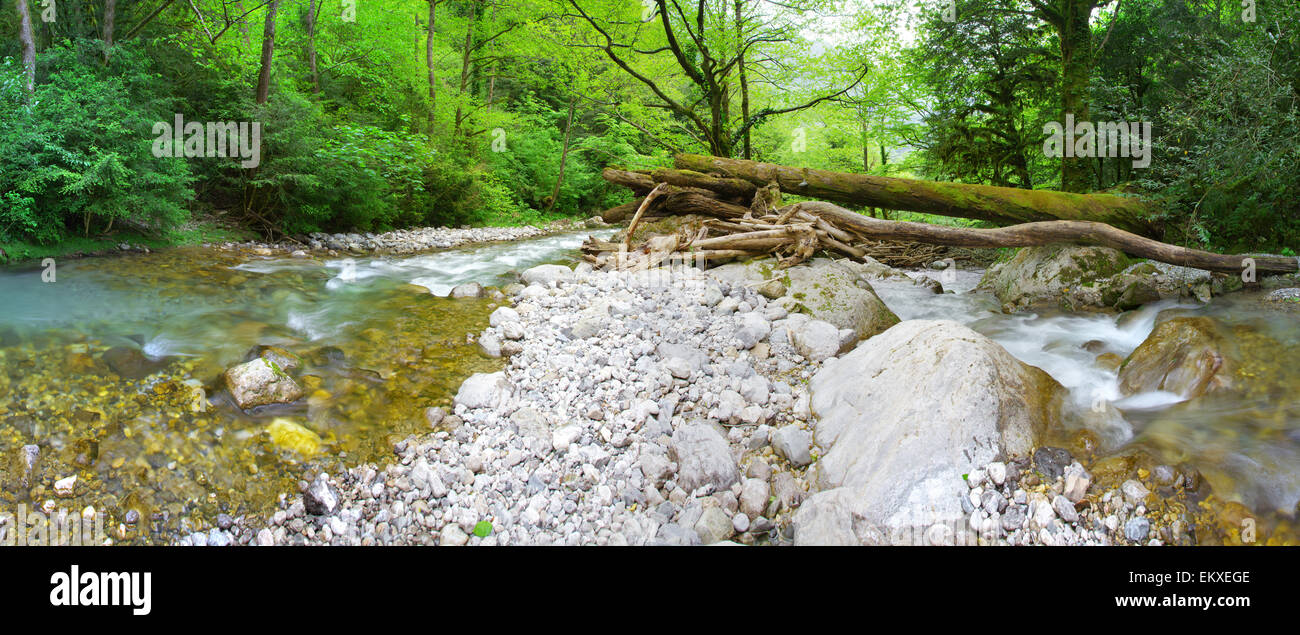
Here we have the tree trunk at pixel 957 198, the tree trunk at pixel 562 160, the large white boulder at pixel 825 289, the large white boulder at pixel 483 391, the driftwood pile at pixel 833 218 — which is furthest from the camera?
the tree trunk at pixel 562 160

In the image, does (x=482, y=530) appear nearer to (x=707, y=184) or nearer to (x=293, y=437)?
(x=293, y=437)

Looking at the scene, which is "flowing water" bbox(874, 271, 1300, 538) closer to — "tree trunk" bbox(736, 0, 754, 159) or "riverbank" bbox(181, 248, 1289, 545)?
"riverbank" bbox(181, 248, 1289, 545)

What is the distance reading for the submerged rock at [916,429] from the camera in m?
2.85

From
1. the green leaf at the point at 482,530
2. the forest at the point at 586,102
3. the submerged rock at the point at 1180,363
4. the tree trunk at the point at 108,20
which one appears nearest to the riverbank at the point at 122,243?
the forest at the point at 586,102

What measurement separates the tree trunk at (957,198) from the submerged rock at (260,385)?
7.54 m

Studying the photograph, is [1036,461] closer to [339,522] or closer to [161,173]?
[339,522]

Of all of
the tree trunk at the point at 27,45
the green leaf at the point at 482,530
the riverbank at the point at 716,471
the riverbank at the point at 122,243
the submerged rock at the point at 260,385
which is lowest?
the green leaf at the point at 482,530

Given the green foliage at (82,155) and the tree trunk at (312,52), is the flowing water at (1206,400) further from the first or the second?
the tree trunk at (312,52)

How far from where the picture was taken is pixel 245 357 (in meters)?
4.43

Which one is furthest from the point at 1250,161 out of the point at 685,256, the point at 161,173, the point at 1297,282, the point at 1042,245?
the point at 161,173

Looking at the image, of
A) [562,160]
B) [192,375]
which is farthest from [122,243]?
[562,160]

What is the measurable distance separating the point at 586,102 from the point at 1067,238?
14617 millimetres

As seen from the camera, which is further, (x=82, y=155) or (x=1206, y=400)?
(x=82, y=155)

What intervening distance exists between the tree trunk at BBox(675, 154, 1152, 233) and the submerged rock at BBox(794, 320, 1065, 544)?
4.94 meters
